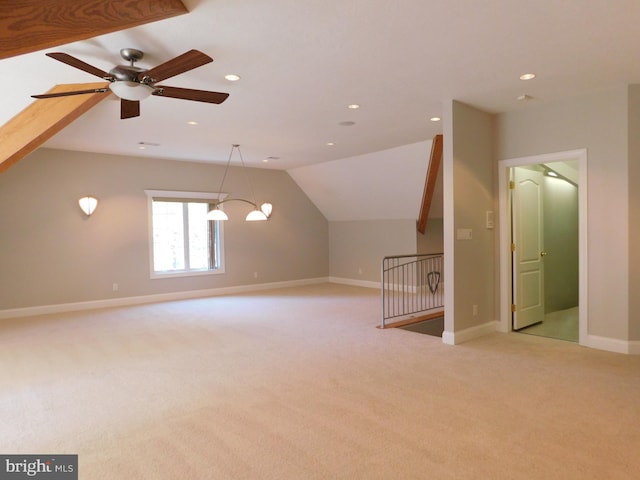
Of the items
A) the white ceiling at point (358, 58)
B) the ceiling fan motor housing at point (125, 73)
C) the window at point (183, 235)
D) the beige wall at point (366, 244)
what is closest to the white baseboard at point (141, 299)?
the window at point (183, 235)

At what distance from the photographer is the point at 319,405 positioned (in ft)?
10.0

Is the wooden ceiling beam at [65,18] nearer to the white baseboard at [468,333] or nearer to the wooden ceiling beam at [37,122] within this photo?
the wooden ceiling beam at [37,122]

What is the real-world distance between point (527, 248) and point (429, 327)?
173 cm

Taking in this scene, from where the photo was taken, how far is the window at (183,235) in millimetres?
7926

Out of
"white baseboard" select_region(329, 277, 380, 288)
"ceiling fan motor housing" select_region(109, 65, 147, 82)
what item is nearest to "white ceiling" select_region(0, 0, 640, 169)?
"ceiling fan motor housing" select_region(109, 65, 147, 82)

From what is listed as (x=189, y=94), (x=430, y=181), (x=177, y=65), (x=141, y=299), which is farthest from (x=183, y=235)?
(x=177, y=65)

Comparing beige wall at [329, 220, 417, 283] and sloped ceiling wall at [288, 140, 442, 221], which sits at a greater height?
sloped ceiling wall at [288, 140, 442, 221]

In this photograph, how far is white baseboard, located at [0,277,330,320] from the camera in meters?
6.53

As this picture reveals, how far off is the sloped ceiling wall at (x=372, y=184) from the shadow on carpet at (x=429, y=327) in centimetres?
267

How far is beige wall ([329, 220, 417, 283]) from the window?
2966mm

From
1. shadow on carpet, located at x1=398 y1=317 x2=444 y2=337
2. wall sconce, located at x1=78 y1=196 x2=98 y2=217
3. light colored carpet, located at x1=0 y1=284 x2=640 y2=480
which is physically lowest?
shadow on carpet, located at x1=398 y1=317 x2=444 y2=337

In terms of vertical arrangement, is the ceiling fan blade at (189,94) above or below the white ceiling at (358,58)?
below

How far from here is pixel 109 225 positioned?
7.29 m

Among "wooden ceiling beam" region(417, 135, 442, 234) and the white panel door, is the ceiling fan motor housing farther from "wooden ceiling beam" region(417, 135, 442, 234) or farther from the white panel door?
"wooden ceiling beam" region(417, 135, 442, 234)
